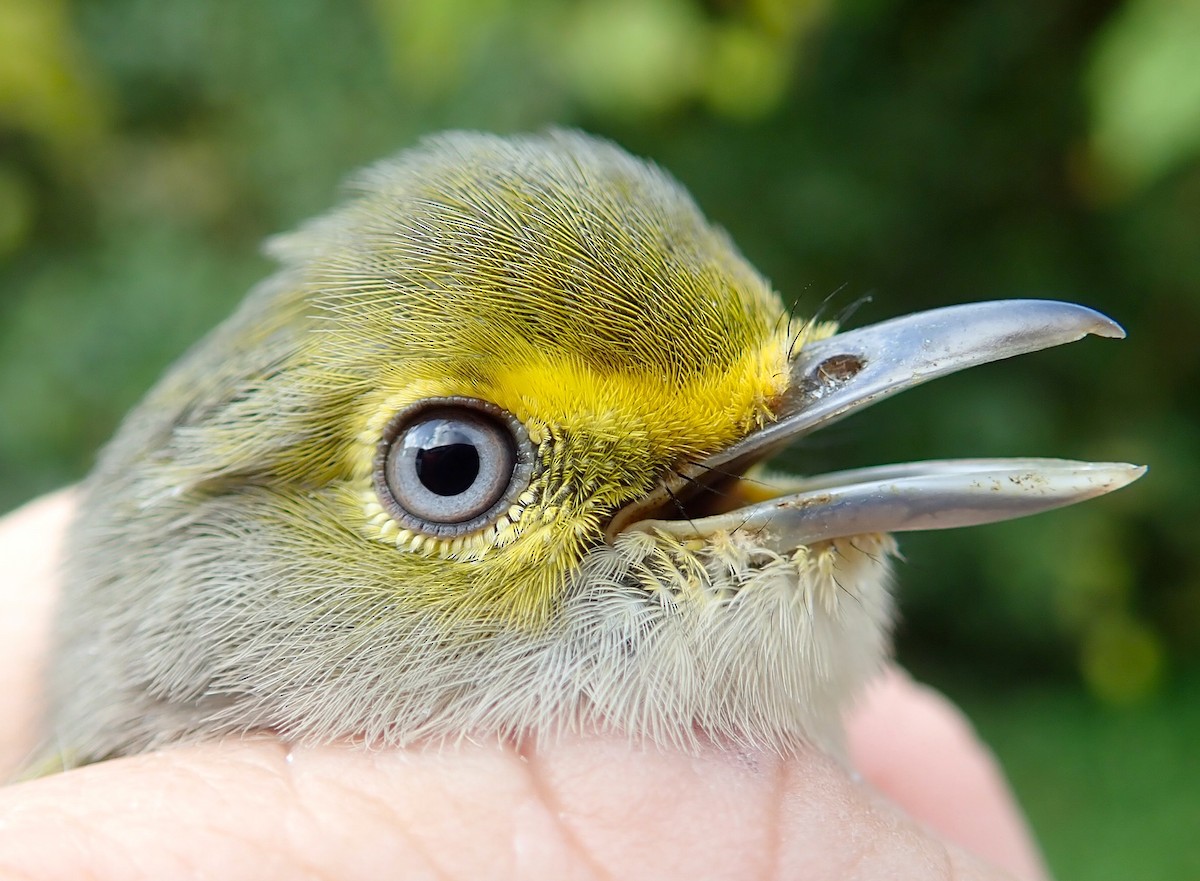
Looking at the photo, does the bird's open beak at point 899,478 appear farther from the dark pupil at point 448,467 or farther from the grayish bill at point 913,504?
the dark pupil at point 448,467

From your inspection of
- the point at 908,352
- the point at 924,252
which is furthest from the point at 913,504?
the point at 924,252

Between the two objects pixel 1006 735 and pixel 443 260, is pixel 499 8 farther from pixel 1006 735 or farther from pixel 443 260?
pixel 1006 735

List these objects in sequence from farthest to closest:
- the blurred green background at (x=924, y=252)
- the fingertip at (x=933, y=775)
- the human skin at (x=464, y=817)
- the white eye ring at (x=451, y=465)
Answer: the blurred green background at (x=924, y=252)
the fingertip at (x=933, y=775)
the white eye ring at (x=451, y=465)
the human skin at (x=464, y=817)

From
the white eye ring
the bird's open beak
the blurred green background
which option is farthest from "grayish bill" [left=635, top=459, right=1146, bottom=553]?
the blurred green background

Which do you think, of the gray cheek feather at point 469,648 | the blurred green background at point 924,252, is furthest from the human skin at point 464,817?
the blurred green background at point 924,252

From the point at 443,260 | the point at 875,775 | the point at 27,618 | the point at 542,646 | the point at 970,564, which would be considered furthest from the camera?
the point at 970,564

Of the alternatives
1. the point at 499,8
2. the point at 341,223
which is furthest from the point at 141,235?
the point at 341,223
